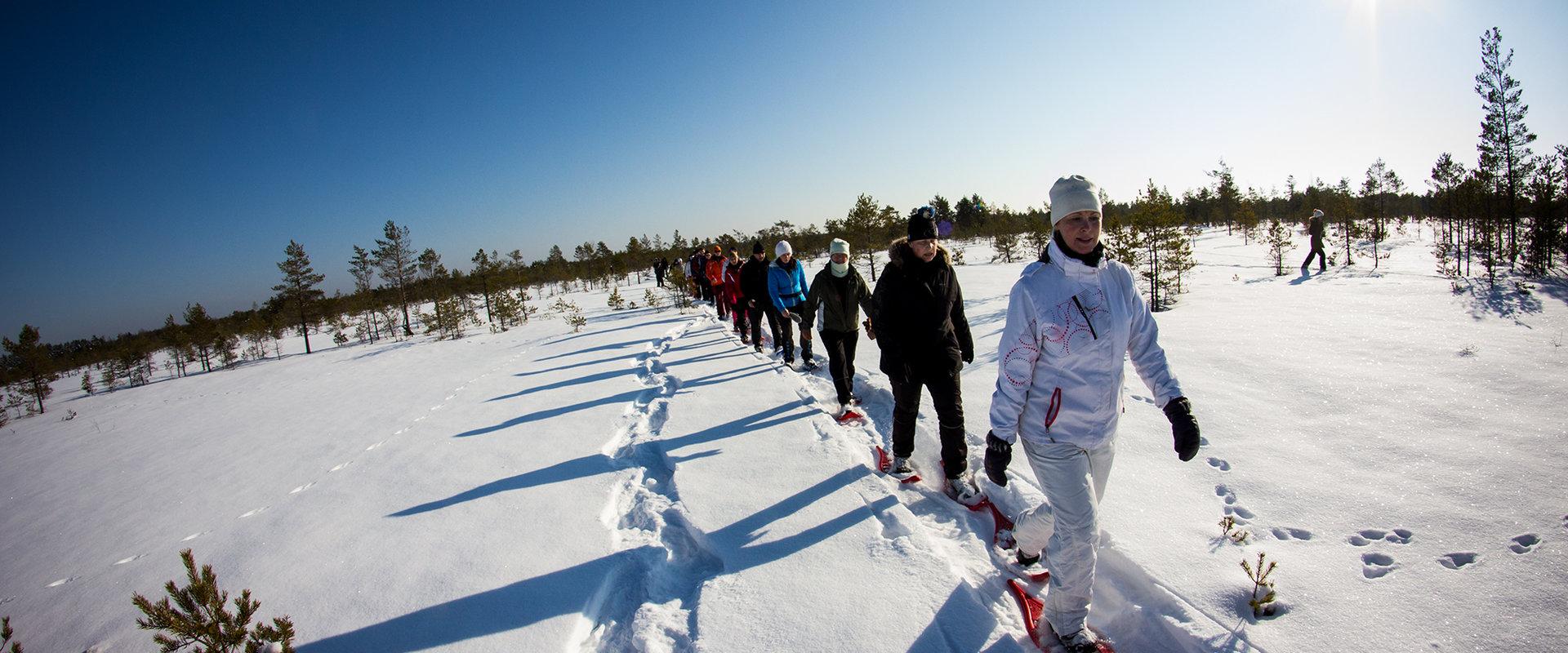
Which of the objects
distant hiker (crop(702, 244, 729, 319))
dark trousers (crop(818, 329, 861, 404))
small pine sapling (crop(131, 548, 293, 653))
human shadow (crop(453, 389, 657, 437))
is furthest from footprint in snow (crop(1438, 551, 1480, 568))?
distant hiker (crop(702, 244, 729, 319))

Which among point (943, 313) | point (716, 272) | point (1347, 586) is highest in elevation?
point (716, 272)

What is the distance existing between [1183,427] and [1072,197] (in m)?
0.98

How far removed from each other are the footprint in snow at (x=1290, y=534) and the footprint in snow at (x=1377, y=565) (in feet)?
0.70

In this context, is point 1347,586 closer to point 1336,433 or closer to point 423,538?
point 1336,433

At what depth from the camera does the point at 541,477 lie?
4125mm

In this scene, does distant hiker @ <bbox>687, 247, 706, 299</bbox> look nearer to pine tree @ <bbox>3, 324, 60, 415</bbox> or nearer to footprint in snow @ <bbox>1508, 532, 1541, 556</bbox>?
footprint in snow @ <bbox>1508, 532, 1541, 556</bbox>

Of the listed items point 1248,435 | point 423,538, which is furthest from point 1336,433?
point 423,538

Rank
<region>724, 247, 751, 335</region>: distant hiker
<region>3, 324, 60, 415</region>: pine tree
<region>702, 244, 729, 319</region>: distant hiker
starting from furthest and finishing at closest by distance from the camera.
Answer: <region>3, 324, 60, 415</region>: pine tree, <region>702, 244, 729, 319</region>: distant hiker, <region>724, 247, 751, 335</region>: distant hiker

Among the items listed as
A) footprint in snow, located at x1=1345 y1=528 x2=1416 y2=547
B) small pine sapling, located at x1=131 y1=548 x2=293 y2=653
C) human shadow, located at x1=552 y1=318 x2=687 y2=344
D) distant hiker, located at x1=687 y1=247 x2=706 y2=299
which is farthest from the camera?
distant hiker, located at x1=687 y1=247 x2=706 y2=299

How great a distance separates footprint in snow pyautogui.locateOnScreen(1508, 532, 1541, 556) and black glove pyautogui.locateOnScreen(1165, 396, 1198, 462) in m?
2.04

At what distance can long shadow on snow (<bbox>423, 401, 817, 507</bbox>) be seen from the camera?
389 centimetres

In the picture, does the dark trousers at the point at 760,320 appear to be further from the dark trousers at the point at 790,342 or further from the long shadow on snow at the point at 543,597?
the long shadow on snow at the point at 543,597

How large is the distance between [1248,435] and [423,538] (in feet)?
19.7

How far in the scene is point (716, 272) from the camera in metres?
12.7
